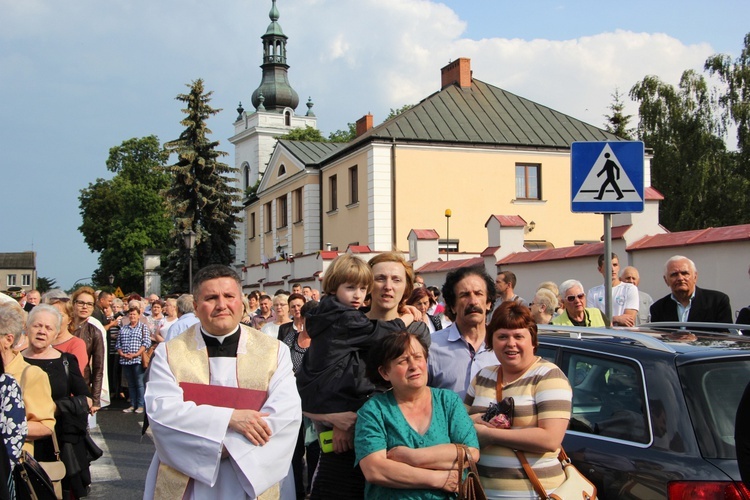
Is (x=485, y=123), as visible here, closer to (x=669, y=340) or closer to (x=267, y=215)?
(x=267, y=215)

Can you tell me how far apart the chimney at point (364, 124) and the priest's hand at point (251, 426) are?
43559mm

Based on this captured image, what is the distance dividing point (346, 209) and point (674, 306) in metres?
30.2

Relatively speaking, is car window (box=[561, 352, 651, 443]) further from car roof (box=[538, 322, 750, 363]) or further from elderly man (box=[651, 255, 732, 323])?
elderly man (box=[651, 255, 732, 323])

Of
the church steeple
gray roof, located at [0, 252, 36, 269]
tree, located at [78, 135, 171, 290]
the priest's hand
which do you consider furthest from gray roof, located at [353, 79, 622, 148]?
gray roof, located at [0, 252, 36, 269]

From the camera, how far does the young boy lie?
4457 mm

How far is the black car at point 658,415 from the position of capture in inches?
166

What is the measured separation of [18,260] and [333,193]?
320ft

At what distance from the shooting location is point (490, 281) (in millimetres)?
5191

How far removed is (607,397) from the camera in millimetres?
4871

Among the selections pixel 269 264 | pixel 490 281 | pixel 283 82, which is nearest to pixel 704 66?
pixel 269 264

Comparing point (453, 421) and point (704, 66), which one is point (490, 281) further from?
point (704, 66)

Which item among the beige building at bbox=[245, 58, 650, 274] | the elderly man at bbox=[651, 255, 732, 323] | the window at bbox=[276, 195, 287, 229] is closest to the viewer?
the elderly man at bbox=[651, 255, 732, 323]

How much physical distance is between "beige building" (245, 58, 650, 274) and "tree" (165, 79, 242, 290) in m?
9.84

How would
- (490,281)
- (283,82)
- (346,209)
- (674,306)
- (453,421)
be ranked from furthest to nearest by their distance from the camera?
(283,82)
(346,209)
(674,306)
(490,281)
(453,421)
